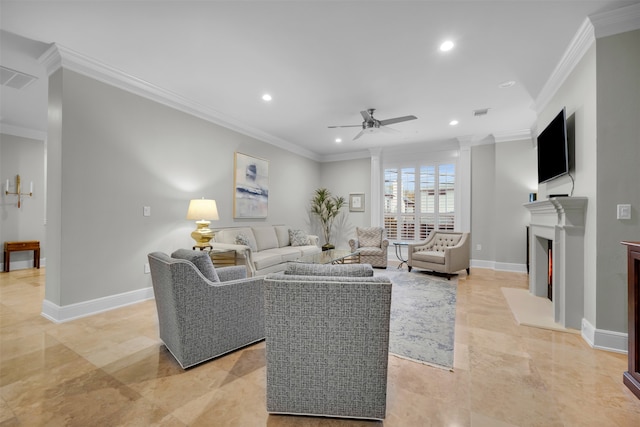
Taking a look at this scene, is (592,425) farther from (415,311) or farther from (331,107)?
(331,107)

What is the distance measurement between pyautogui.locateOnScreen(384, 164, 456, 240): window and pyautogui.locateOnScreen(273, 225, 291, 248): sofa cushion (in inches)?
103

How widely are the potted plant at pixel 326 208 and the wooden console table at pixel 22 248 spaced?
5673 millimetres

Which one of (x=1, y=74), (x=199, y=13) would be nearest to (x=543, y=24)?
(x=199, y=13)

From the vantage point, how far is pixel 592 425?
150cm

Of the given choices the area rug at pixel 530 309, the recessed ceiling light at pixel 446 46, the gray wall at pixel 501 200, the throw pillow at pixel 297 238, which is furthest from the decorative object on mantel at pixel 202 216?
the gray wall at pixel 501 200

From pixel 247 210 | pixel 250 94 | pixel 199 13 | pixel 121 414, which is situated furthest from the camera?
pixel 247 210

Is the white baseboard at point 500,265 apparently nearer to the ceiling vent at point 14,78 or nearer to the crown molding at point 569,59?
the crown molding at point 569,59

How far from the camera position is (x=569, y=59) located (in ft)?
9.26

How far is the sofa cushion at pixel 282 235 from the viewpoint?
5.70m

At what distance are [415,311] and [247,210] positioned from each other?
3.40 meters

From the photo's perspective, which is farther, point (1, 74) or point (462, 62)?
point (1, 74)

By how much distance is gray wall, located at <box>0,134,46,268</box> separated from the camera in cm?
519

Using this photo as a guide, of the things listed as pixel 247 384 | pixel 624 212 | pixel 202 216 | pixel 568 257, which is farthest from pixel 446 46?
pixel 202 216

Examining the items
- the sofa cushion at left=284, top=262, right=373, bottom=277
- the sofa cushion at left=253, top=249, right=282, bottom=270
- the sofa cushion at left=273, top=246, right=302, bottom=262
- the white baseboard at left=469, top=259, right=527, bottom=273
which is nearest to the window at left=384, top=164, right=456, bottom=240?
the white baseboard at left=469, top=259, right=527, bottom=273
